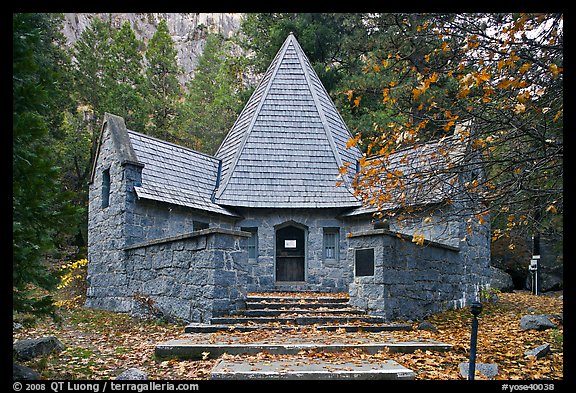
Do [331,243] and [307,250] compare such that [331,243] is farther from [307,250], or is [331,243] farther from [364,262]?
[364,262]

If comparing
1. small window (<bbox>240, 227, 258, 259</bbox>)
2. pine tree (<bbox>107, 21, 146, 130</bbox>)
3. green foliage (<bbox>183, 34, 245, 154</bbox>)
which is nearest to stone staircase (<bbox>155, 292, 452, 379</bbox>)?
small window (<bbox>240, 227, 258, 259</bbox>)

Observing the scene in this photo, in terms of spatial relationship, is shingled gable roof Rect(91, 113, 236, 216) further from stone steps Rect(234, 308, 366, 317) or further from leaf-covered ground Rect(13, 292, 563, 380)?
stone steps Rect(234, 308, 366, 317)

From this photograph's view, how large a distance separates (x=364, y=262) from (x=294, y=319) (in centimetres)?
198

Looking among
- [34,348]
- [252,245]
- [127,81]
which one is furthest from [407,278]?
[127,81]

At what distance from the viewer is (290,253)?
588 inches

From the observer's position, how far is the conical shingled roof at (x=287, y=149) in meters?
14.4

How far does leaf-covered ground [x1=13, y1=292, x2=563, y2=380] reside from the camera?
20.6ft

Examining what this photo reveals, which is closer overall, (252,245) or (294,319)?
(294,319)

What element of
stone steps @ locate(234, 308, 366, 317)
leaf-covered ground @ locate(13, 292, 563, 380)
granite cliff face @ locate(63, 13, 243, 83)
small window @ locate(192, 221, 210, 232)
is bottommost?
leaf-covered ground @ locate(13, 292, 563, 380)

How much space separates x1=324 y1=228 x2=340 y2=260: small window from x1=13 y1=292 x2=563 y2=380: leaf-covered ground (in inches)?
162

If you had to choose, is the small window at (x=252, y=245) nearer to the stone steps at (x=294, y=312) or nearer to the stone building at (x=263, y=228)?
the stone building at (x=263, y=228)

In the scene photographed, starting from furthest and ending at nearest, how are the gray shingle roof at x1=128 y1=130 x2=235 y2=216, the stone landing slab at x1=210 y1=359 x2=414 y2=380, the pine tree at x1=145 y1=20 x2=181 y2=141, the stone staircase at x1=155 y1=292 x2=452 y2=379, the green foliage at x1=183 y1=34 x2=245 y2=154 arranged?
the green foliage at x1=183 y1=34 x2=245 y2=154 → the pine tree at x1=145 y1=20 x2=181 y2=141 → the gray shingle roof at x1=128 y1=130 x2=235 y2=216 → the stone staircase at x1=155 y1=292 x2=452 y2=379 → the stone landing slab at x1=210 y1=359 x2=414 y2=380

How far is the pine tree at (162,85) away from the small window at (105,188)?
37.3 feet

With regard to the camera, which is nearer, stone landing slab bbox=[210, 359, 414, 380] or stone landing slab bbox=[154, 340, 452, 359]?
stone landing slab bbox=[210, 359, 414, 380]
